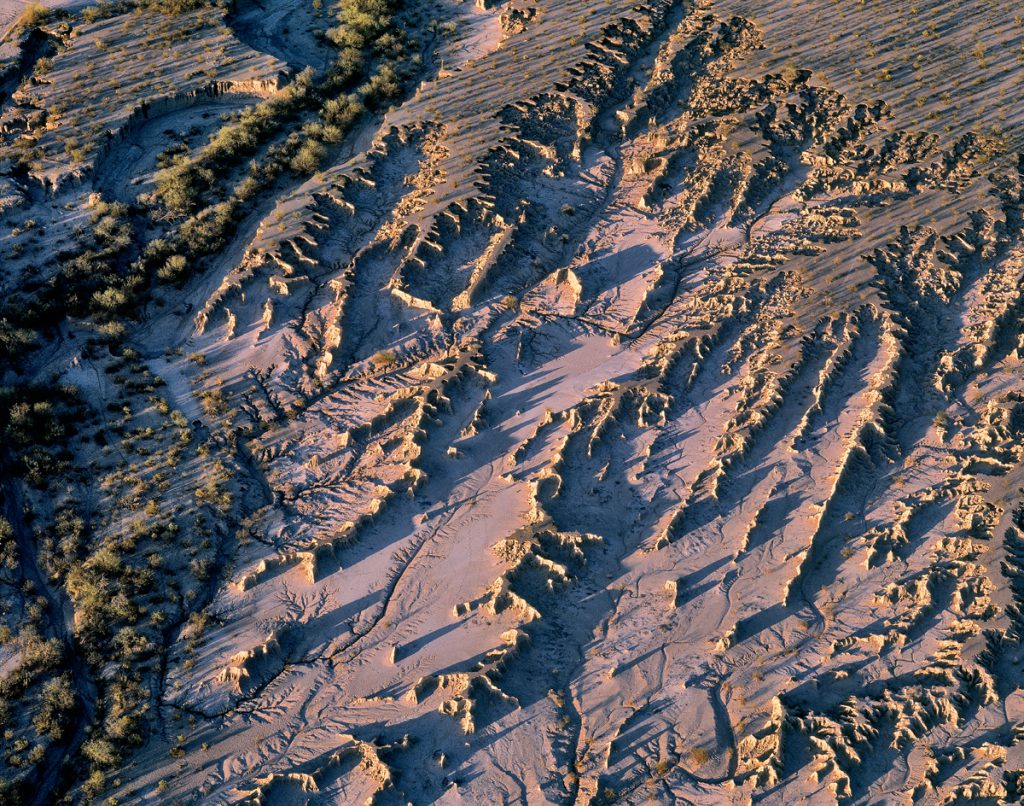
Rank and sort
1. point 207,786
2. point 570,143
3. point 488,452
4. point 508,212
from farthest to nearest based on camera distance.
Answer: point 570,143 → point 508,212 → point 488,452 → point 207,786

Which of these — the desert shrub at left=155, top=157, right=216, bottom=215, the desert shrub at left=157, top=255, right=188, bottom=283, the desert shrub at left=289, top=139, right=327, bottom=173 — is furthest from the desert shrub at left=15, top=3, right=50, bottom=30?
the desert shrub at left=157, top=255, right=188, bottom=283

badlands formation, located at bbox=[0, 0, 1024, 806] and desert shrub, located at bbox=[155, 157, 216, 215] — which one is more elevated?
desert shrub, located at bbox=[155, 157, 216, 215]

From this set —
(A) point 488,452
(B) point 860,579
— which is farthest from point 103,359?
(B) point 860,579

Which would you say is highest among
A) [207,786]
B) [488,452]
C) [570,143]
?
[570,143]

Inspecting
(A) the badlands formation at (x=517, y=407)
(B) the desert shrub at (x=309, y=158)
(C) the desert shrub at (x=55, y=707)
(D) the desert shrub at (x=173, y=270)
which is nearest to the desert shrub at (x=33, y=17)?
(A) the badlands formation at (x=517, y=407)

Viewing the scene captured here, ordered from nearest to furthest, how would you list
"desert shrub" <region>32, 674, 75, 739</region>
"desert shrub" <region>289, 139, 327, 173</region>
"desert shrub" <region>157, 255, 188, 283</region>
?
"desert shrub" <region>32, 674, 75, 739</region> < "desert shrub" <region>157, 255, 188, 283</region> < "desert shrub" <region>289, 139, 327, 173</region>

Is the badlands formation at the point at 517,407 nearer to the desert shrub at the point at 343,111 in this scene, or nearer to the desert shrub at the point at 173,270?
the desert shrub at the point at 343,111

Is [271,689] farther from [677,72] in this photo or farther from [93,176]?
[677,72]

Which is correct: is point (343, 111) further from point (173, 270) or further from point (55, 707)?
point (55, 707)

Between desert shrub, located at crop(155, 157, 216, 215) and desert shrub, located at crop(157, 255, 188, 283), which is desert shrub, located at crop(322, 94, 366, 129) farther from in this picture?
desert shrub, located at crop(157, 255, 188, 283)
